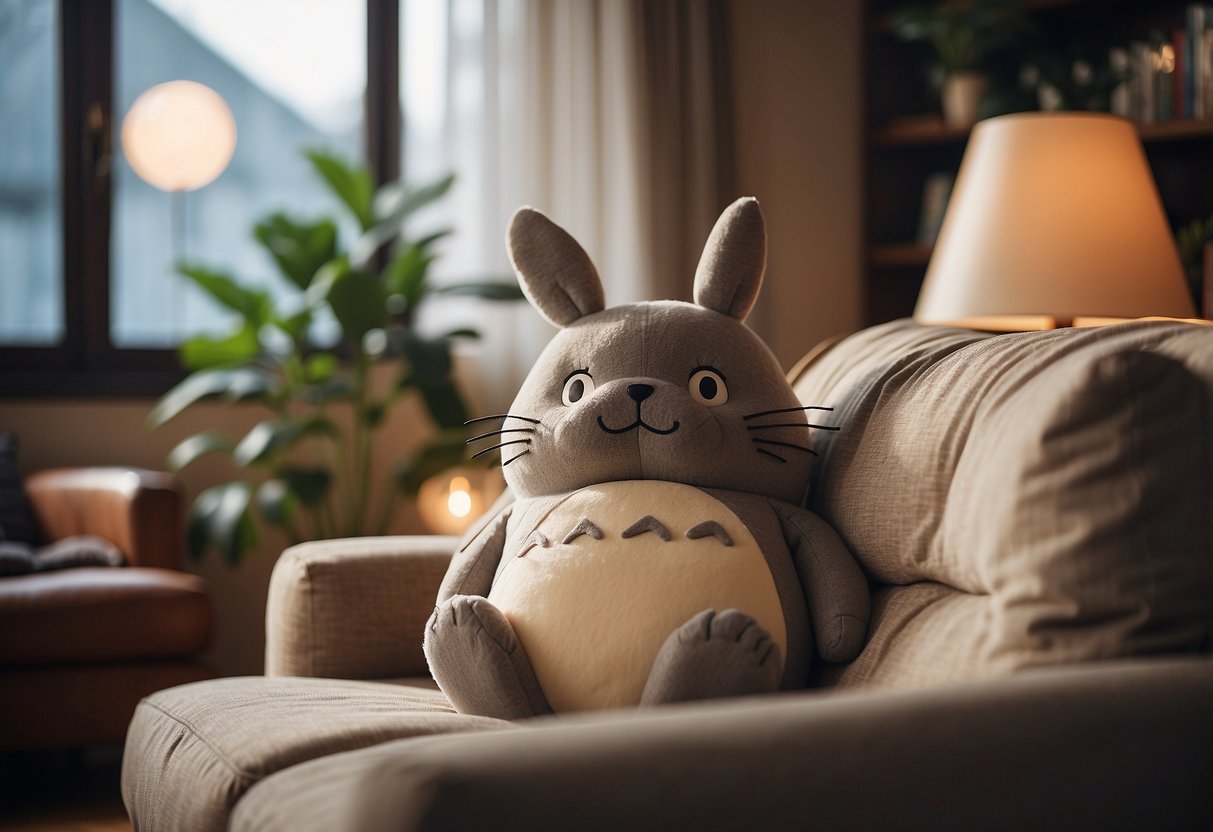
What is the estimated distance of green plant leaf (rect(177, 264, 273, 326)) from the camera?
3.02 metres

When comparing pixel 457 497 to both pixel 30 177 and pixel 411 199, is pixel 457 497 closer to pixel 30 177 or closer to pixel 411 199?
pixel 411 199

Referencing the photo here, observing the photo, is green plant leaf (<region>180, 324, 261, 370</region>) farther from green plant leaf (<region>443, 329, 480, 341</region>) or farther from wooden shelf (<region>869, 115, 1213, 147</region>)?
wooden shelf (<region>869, 115, 1213, 147</region>)

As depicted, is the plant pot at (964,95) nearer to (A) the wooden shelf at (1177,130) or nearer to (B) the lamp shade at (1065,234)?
(A) the wooden shelf at (1177,130)

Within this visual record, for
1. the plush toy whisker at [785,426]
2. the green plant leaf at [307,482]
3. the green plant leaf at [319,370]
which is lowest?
the green plant leaf at [307,482]

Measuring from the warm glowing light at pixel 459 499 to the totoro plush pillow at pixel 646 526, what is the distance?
5.73 feet

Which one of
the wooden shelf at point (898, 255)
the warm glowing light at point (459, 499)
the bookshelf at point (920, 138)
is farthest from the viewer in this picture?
the wooden shelf at point (898, 255)

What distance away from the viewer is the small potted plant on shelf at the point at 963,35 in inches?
131

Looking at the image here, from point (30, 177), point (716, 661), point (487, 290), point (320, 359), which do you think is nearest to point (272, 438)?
point (320, 359)

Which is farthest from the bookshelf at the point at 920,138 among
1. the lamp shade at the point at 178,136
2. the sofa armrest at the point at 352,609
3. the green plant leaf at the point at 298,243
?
the sofa armrest at the point at 352,609

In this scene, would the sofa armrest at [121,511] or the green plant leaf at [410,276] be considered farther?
the green plant leaf at [410,276]

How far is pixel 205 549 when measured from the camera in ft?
9.84

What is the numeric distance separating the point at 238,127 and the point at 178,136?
1.44 ft

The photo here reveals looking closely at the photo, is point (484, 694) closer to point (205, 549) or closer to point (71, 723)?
point (71, 723)

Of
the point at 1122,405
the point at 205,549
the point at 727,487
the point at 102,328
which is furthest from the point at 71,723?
the point at 1122,405
